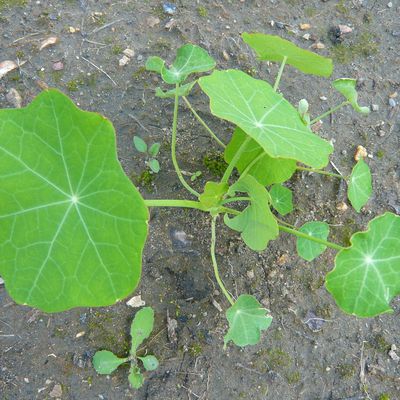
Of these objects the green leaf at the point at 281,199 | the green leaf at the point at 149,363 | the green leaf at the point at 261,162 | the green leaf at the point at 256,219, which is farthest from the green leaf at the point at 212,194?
the green leaf at the point at 149,363

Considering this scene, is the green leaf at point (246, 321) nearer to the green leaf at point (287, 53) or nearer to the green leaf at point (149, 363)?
the green leaf at point (149, 363)

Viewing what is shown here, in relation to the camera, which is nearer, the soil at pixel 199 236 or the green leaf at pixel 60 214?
the green leaf at pixel 60 214

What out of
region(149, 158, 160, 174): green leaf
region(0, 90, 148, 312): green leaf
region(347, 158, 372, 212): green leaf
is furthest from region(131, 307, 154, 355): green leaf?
region(347, 158, 372, 212): green leaf

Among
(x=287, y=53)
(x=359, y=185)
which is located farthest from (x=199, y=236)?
(x=287, y=53)

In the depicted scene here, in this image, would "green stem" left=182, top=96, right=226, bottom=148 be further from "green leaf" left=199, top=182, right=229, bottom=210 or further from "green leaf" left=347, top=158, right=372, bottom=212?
"green leaf" left=347, top=158, right=372, bottom=212

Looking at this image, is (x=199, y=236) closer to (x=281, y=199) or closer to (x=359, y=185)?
(x=281, y=199)

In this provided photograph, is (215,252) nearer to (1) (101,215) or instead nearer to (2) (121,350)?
(2) (121,350)
